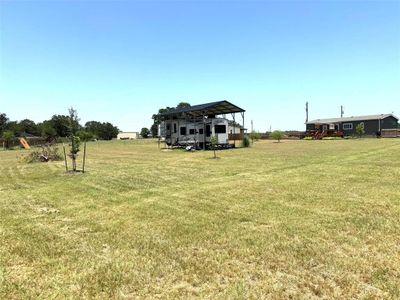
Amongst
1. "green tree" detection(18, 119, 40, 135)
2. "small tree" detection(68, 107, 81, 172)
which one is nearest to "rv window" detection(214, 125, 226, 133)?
"small tree" detection(68, 107, 81, 172)

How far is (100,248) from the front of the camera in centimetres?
459

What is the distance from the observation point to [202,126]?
2903cm

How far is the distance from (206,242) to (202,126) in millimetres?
24613

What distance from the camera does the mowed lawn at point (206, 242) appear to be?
3406mm

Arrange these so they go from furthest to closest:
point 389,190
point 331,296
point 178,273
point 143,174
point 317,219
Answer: point 143,174 → point 389,190 → point 317,219 → point 178,273 → point 331,296

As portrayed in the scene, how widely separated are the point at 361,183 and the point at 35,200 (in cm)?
865

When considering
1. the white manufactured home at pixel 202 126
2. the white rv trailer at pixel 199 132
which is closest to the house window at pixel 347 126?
the white manufactured home at pixel 202 126

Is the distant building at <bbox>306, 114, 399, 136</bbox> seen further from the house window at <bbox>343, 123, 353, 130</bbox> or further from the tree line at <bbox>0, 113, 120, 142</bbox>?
the tree line at <bbox>0, 113, 120, 142</bbox>

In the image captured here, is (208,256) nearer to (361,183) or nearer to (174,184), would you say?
(174,184)

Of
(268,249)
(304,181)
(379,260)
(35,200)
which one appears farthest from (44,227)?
(304,181)

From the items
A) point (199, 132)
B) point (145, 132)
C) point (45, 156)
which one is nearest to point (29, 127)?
point (145, 132)

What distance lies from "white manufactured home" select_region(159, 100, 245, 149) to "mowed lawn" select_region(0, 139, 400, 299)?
63.8 ft

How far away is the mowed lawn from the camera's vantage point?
3.41 meters

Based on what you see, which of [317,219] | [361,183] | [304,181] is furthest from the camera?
[304,181]
